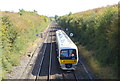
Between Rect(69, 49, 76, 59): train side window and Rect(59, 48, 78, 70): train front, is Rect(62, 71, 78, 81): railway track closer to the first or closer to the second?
Rect(59, 48, 78, 70): train front

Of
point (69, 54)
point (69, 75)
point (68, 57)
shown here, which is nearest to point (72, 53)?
point (69, 54)

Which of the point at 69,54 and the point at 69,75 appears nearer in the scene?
the point at 69,75

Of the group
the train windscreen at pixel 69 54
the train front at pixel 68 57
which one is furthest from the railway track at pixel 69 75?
the train windscreen at pixel 69 54

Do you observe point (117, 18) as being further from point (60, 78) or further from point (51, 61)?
point (51, 61)

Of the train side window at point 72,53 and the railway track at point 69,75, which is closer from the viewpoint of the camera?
the railway track at point 69,75

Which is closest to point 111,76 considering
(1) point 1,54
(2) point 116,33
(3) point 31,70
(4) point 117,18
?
(2) point 116,33

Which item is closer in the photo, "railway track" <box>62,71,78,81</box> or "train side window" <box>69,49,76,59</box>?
"railway track" <box>62,71,78,81</box>

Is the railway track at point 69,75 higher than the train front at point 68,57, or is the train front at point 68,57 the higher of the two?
the train front at point 68,57

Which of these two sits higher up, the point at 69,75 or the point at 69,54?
the point at 69,54

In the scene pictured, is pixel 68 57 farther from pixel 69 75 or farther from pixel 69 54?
pixel 69 75

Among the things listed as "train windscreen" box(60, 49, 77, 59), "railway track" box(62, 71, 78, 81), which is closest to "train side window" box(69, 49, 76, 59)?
"train windscreen" box(60, 49, 77, 59)

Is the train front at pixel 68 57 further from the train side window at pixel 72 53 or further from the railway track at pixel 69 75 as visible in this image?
the railway track at pixel 69 75

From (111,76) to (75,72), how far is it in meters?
4.09

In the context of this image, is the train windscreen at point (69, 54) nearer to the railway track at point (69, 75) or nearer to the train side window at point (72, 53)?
the train side window at point (72, 53)
